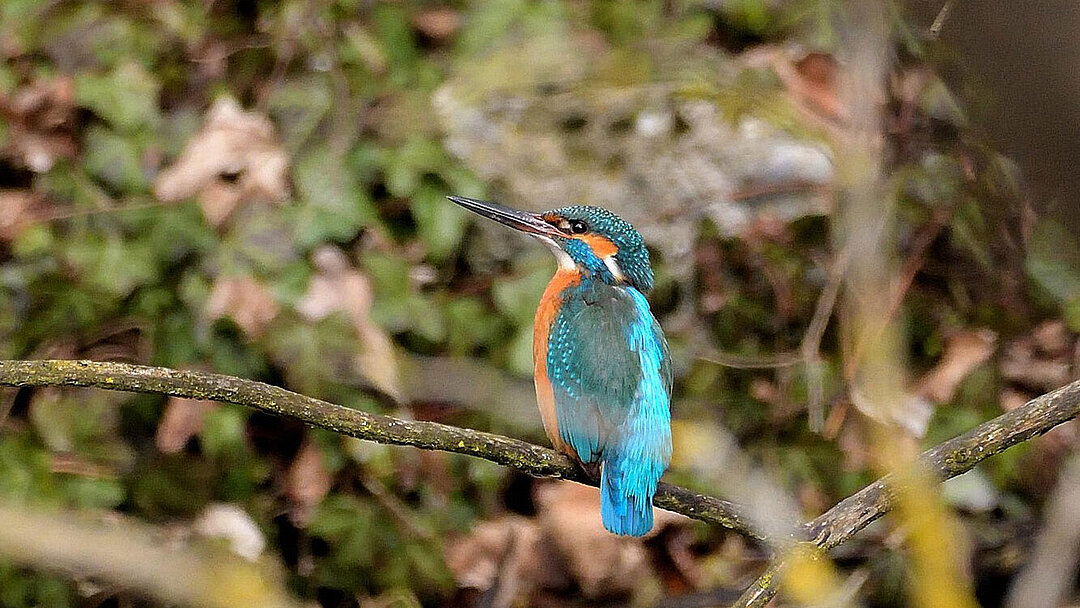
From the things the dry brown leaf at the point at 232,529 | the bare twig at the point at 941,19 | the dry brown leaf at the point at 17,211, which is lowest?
the dry brown leaf at the point at 232,529

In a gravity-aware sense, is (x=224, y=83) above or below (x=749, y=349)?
above

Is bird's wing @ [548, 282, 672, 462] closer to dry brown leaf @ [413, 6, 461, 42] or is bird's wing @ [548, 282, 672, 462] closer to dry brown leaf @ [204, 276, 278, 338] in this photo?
dry brown leaf @ [204, 276, 278, 338]

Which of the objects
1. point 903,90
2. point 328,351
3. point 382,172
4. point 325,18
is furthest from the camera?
point 325,18

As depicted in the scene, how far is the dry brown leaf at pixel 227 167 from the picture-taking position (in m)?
3.67

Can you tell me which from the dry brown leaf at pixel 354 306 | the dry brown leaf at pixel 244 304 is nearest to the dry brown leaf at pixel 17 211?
the dry brown leaf at pixel 244 304

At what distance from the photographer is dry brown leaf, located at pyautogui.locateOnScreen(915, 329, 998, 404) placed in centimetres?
388

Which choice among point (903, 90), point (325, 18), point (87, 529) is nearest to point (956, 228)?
point (903, 90)

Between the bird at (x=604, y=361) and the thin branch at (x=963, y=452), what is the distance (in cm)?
59

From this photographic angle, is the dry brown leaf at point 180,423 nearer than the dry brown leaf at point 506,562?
Yes

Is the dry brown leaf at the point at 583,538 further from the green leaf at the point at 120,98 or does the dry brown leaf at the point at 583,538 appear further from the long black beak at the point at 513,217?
the green leaf at the point at 120,98

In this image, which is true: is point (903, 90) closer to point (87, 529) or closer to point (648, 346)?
point (648, 346)

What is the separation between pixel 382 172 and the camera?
386 centimetres

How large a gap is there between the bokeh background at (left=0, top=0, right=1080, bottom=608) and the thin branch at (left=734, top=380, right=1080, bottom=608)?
114 cm

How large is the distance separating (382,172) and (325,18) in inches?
29.3
